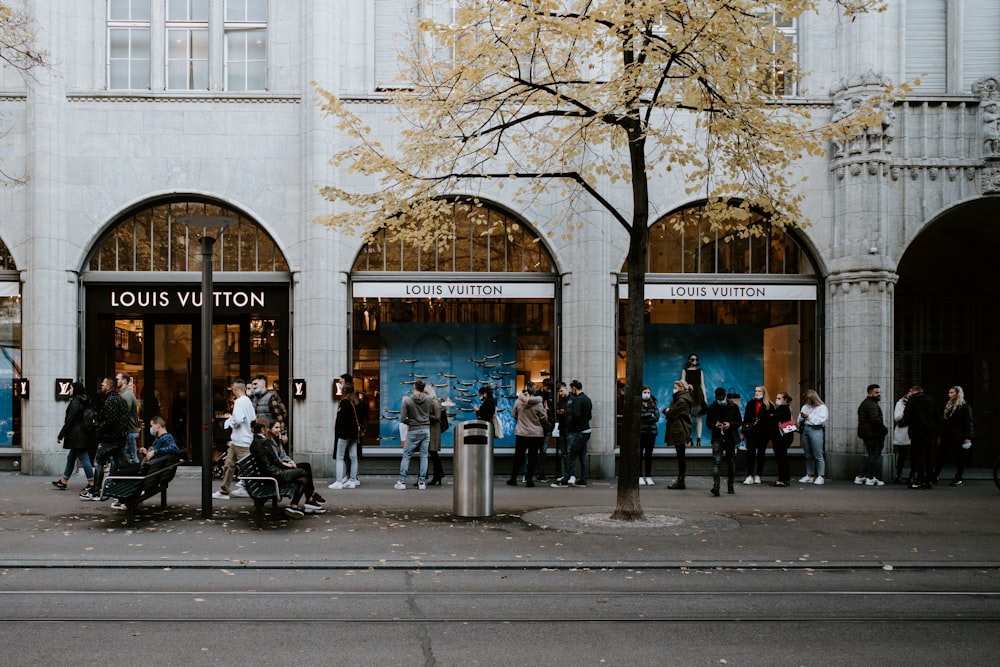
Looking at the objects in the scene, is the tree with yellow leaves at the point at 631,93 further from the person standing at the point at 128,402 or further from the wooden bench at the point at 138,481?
the person standing at the point at 128,402

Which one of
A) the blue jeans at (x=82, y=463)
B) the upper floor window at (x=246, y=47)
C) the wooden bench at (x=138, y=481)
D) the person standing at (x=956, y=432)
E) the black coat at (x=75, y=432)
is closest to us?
the wooden bench at (x=138, y=481)

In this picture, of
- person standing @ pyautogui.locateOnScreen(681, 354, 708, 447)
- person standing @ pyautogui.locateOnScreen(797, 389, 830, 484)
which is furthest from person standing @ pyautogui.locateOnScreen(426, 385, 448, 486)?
person standing @ pyautogui.locateOnScreen(797, 389, 830, 484)

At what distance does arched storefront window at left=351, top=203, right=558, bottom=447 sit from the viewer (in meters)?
18.3

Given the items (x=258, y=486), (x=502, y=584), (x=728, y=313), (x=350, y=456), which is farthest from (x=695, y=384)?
(x=502, y=584)

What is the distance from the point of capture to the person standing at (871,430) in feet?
55.6

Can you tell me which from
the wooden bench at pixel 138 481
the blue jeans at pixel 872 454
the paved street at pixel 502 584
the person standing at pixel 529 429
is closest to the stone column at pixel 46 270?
the paved street at pixel 502 584

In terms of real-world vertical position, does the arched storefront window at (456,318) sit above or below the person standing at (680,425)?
above

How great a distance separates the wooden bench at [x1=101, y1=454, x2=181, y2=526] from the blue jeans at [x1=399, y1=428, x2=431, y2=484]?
4201 millimetres

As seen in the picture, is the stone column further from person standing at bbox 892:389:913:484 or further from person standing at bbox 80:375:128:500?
person standing at bbox 892:389:913:484

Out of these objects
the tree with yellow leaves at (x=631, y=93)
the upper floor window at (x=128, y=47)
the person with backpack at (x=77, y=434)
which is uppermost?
the upper floor window at (x=128, y=47)

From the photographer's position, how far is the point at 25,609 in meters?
7.31

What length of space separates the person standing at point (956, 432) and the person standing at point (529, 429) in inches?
285

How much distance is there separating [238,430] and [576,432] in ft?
18.6

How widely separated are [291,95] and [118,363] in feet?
20.1
